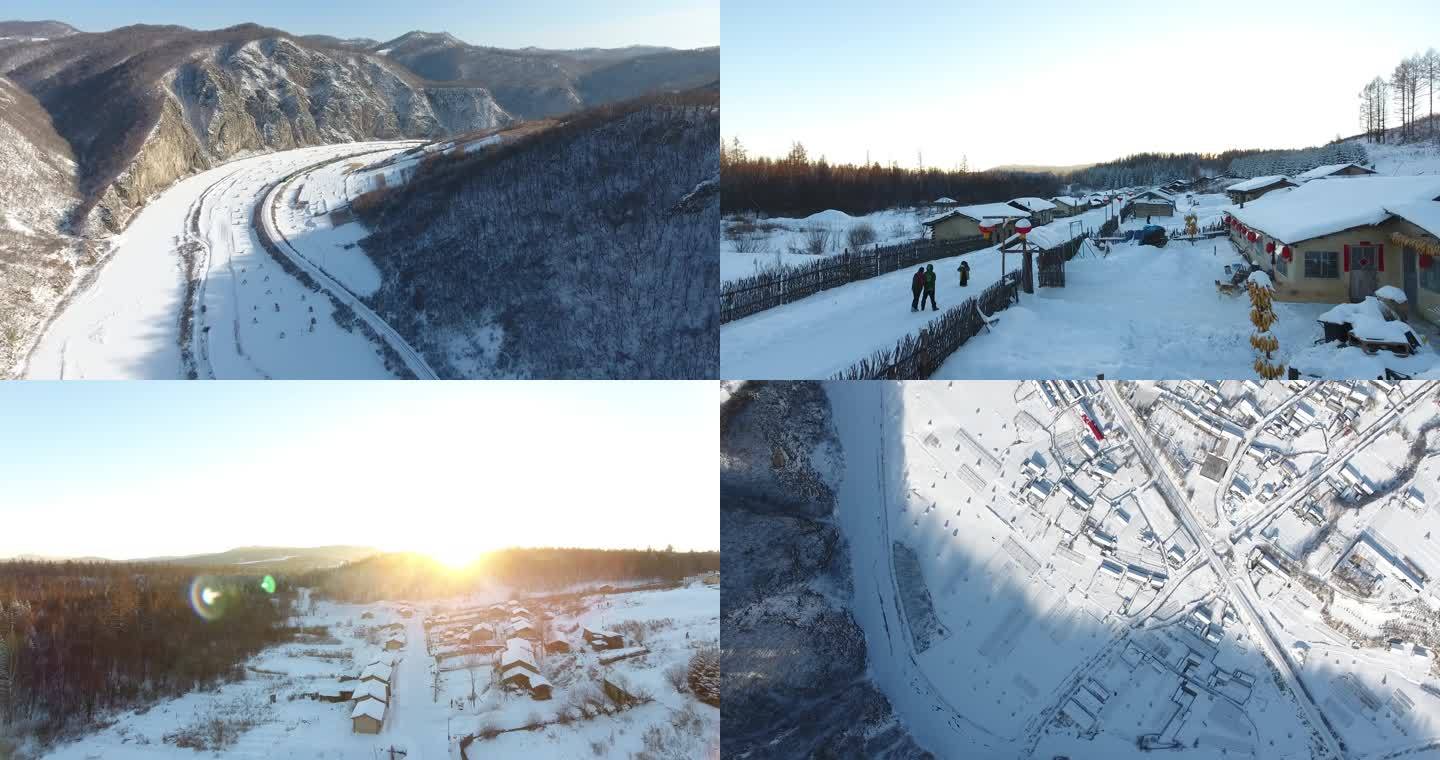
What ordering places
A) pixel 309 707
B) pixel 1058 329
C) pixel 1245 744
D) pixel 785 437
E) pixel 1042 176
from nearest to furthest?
pixel 1245 744 < pixel 785 437 < pixel 309 707 < pixel 1058 329 < pixel 1042 176

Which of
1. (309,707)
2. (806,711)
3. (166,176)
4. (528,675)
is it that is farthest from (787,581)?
(166,176)

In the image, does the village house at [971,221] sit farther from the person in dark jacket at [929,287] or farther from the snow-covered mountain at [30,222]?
the snow-covered mountain at [30,222]

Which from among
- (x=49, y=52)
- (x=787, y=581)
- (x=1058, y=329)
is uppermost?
(x=49, y=52)

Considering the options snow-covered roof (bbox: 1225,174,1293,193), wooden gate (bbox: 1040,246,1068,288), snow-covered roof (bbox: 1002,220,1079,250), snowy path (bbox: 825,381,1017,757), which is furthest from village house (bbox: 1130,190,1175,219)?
snowy path (bbox: 825,381,1017,757)

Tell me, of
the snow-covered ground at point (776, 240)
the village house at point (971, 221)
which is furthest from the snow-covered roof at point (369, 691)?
the village house at point (971, 221)

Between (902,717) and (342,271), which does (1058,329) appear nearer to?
(902,717)

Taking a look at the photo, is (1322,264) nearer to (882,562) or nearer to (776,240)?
(882,562)

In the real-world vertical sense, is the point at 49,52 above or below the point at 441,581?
above

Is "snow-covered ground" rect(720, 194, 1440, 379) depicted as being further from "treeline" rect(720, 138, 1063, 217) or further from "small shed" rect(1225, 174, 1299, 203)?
"treeline" rect(720, 138, 1063, 217)
